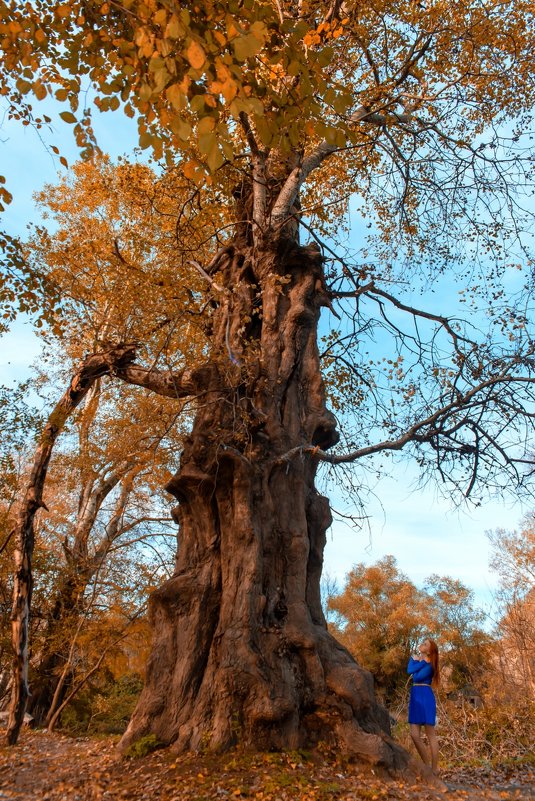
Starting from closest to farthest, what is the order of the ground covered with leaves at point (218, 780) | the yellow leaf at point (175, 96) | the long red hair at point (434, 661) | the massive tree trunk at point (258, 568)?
1. the yellow leaf at point (175, 96)
2. the ground covered with leaves at point (218, 780)
3. the massive tree trunk at point (258, 568)
4. the long red hair at point (434, 661)

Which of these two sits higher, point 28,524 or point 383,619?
point 383,619

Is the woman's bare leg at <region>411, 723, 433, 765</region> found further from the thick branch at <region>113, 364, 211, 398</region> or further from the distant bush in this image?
the distant bush

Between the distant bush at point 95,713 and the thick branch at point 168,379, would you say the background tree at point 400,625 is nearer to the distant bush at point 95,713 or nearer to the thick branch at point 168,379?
the distant bush at point 95,713

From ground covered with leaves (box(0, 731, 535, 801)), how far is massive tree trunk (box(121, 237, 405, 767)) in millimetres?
180

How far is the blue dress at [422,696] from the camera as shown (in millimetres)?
5371

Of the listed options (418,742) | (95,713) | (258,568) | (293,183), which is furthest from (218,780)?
(95,713)

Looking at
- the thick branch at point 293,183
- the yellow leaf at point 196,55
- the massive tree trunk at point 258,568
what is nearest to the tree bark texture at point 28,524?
the massive tree trunk at point 258,568

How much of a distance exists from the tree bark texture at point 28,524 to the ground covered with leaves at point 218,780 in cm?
145

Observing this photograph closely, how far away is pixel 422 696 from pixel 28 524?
16.6ft

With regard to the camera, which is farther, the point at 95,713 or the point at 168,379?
the point at 95,713

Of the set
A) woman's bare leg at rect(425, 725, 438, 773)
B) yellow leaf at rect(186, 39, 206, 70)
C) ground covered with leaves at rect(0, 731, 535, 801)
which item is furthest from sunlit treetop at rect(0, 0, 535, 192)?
woman's bare leg at rect(425, 725, 438, 773)

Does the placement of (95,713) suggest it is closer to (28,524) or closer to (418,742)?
(28,524)

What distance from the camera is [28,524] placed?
23.0 ft

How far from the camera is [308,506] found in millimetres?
6270
